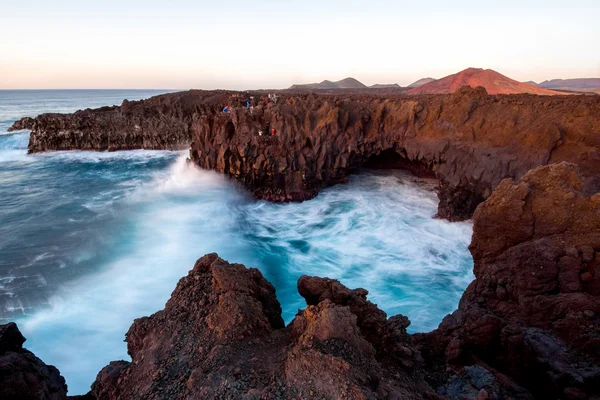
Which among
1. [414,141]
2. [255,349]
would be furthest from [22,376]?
[414,141]

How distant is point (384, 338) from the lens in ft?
12.2

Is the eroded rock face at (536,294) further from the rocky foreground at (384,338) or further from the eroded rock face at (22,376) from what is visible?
the eroded rock face at (22,376)

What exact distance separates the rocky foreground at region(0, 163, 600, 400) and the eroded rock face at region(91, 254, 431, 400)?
0.04 feet

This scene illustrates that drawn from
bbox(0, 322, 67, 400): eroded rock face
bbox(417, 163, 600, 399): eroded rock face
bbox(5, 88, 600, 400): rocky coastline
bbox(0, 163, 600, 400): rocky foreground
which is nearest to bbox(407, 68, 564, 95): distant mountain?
bbox(5, 88, 600, 400): rocky coastline

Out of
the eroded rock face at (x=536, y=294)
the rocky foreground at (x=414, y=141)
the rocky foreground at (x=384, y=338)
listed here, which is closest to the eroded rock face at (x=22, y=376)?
the rocky foreground at (x=384, y=338)

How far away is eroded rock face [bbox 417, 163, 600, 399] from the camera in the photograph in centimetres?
434

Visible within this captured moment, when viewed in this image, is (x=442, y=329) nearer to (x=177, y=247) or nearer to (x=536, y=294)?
(x=536, y=294)

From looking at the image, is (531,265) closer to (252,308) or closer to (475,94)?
(252,308)

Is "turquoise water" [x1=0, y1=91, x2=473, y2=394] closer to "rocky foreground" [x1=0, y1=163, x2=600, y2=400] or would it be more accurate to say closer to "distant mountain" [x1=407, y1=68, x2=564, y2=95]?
"rocky foreground" [x1=0, y1=163, x2=600, y2=400]

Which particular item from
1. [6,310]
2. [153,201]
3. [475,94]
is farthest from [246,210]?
[475,94]

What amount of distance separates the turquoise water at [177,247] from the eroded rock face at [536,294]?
3.27 m

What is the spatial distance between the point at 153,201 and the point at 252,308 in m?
14.6

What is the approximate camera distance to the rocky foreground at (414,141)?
11.0 metres

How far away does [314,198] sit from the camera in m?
16.4
